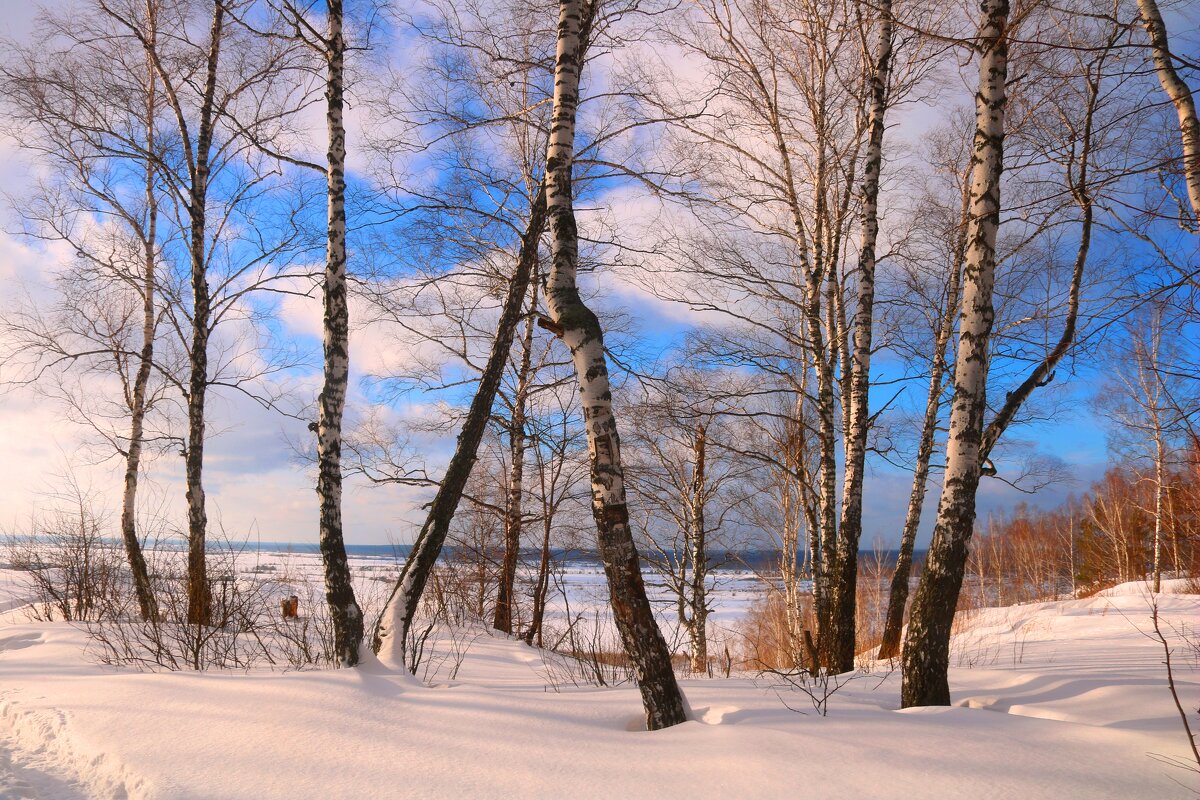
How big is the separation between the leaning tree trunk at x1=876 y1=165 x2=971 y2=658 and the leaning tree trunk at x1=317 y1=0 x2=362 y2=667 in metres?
8.04

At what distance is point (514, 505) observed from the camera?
35.0ft

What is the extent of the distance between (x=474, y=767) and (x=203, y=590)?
7.21 metres

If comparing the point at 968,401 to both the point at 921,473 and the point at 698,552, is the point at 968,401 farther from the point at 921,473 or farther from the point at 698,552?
the point at 698,552

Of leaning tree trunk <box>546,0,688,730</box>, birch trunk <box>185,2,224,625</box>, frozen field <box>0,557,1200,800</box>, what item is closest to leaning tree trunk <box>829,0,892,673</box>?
frozen field <box>0,557,1200,800</box>

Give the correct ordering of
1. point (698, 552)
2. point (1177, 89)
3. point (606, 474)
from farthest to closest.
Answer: point (698, 552), point (1177, 89), point (606, 474)

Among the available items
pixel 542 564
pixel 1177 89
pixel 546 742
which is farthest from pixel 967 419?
pixel 542 564

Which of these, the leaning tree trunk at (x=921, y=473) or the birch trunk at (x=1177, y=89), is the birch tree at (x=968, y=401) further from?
the leaning tree trunk at (x=921, y=473)

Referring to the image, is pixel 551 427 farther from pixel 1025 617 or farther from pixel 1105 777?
pixel 1025 617

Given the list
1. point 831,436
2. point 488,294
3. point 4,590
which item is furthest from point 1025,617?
point 4,590

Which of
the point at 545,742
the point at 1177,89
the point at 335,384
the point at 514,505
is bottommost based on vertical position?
the point at 545,742

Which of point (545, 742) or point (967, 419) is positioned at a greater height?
point (967, 419)

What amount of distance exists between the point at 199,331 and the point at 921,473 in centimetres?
1107

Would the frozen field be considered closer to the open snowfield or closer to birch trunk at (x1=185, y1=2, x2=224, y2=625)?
the open snowfield

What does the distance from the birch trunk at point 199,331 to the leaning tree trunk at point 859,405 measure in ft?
26.3
